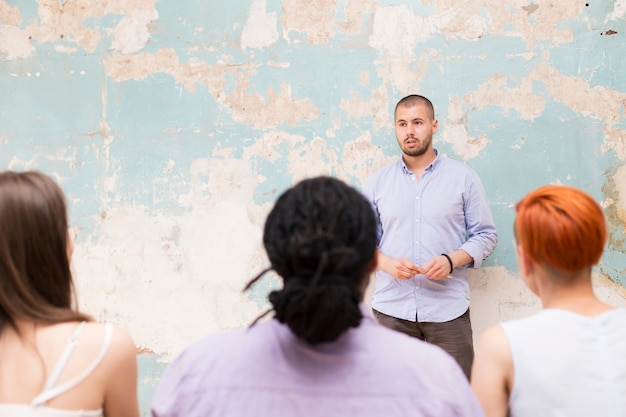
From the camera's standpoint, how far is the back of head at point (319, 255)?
120 cm

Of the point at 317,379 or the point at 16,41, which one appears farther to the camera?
the point at 16,41

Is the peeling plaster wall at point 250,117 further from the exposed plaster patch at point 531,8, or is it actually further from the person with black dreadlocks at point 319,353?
the person with black dreadlocks at point 319,353

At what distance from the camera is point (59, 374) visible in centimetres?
145

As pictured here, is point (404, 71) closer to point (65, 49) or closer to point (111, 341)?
point (65, 49)

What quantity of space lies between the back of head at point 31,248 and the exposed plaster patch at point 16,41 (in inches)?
114

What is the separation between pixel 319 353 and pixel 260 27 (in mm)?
2944

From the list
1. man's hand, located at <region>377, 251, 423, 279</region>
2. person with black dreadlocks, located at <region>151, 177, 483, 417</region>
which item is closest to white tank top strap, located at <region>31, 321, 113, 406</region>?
person with black dreadlocks, located at <region>151, 177, 483, 417</region>

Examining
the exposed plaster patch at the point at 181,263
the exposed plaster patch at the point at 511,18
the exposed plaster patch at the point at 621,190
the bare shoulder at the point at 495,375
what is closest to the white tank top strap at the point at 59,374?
the bare shoulder at the point at 495,375

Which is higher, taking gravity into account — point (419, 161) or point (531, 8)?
point (531, 8)

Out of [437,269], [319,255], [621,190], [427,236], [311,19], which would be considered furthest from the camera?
[311,19]

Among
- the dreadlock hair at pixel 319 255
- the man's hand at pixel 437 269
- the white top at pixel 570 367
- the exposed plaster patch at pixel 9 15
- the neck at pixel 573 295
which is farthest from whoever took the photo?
the exposed plaster patch at pixel 9 15

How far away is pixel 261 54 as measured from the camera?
12.6ft

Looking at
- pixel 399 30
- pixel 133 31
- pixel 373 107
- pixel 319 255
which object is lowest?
pixel 319 255

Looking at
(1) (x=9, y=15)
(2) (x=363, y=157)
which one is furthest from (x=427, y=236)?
(1) (x=9, y=15)
